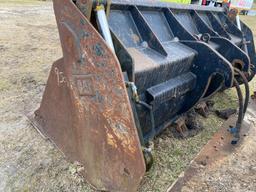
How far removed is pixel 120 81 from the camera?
168 centimetres

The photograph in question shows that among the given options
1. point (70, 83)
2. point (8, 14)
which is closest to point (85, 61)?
point (70, 83)

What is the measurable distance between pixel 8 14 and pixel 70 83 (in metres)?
9.40

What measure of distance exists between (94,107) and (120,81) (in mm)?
348

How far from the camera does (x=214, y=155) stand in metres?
2.90

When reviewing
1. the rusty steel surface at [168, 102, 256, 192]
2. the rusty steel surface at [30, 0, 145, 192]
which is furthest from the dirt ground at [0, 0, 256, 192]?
the rusty steel surface at [30, 0, 145, 192]

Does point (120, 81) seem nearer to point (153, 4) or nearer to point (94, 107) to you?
point (94, 107)

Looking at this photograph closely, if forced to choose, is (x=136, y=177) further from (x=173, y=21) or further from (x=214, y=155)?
(x=173, y=21)

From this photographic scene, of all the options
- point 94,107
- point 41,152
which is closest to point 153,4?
point 94,107

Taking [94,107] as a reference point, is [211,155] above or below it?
below

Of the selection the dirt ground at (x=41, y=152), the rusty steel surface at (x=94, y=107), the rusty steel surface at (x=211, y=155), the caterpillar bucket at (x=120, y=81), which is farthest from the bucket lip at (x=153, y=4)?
the rusty steel surface at (x=211, y=155)

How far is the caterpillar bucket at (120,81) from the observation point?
177 cm

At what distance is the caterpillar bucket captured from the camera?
1.77 m

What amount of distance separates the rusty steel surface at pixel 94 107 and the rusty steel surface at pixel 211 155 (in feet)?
2.33

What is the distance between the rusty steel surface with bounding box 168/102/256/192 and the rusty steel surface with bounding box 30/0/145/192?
711 mm
